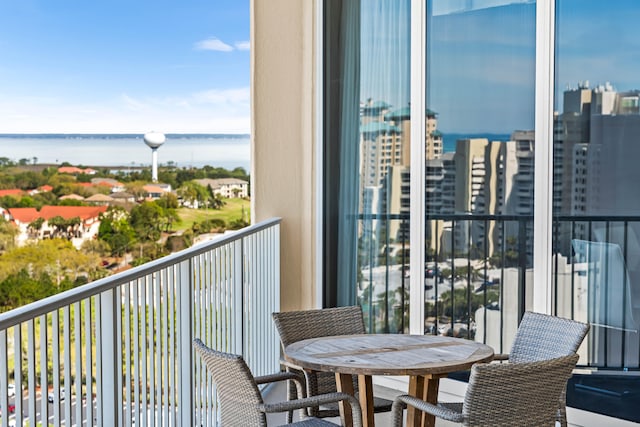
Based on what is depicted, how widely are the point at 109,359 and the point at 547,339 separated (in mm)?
1817

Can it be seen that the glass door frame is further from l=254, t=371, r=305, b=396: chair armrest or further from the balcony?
l=254, t=371, r=305, b=396: chair armrest

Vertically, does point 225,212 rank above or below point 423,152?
below

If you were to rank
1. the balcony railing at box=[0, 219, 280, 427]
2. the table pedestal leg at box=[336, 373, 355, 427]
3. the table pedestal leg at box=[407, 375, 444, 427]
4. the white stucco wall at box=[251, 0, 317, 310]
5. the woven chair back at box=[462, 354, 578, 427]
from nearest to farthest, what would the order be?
the balcony railing at box=[0, 219, 280, 427] → the woven chair back at box=[462, 354, 578, 427] → the table pedestal leg at box=[407, 375, 444, 427] → the table pedestal leg at box=[336, 373, 355, 427] → the white stucco wall at box=[251, 0, 317, 310]

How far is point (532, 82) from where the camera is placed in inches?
178

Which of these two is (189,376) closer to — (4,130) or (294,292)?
(294,292)

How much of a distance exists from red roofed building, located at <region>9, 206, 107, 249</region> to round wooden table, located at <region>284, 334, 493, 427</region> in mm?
13210

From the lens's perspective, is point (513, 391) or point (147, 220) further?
point (147, 220)

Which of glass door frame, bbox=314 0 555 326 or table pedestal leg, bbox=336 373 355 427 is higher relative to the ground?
glass door frame, bbox=314 0 555 326

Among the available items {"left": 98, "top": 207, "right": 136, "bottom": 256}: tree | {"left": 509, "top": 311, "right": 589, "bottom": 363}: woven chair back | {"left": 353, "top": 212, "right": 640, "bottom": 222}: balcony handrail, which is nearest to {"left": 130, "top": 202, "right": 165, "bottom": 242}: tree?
{"left": 98, "top": 207, "right": 136, "bottom": 256}: tree

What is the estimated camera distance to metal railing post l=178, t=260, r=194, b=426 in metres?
3.55

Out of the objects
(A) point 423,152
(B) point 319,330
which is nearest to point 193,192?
(A) point 423,152

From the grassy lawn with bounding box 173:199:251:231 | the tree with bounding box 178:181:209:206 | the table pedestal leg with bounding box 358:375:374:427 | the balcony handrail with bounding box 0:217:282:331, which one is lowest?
the table pedestal leg with bounding box 358:375:374:427

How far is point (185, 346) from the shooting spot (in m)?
3.59

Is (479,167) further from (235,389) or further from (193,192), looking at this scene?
(193,192)
